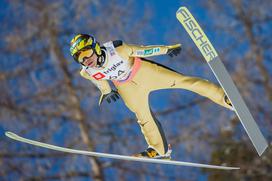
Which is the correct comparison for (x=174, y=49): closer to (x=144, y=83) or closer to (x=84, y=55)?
(x=144, y=83)

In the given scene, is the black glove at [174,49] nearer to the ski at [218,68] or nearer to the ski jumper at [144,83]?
the ski jumper at [144,83]

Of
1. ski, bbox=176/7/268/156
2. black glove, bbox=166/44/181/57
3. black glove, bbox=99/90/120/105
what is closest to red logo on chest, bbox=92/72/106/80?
black glove, bbox=99/90/120/105

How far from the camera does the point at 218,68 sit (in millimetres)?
4641

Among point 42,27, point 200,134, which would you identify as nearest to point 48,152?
point 42,27

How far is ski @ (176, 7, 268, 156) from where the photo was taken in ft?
15.1

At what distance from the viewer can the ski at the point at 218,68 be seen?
4.61 m

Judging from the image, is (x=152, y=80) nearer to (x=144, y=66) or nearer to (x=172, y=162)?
(x=144, y=66)

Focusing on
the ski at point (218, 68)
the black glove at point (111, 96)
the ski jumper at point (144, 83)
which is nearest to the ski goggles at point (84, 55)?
the ski jumper at point (144, 83)

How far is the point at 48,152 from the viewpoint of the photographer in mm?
11070

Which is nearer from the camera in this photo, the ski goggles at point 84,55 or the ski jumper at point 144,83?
the ski goggles at point 84,55

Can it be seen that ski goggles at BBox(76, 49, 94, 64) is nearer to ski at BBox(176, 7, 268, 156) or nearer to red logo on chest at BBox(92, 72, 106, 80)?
red logo on chest at BBox(92, 72, 106, 80)

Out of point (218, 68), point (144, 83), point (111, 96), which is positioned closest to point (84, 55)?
point (111, 96)

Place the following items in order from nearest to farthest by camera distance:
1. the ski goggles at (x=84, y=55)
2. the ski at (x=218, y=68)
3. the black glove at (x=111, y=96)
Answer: the ski goggles at (x=84, y=55), the ski at (x=218, y=68), the black glove at (x=111, y=96)

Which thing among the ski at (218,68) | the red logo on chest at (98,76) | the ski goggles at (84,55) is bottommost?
the ski at (218,68)
